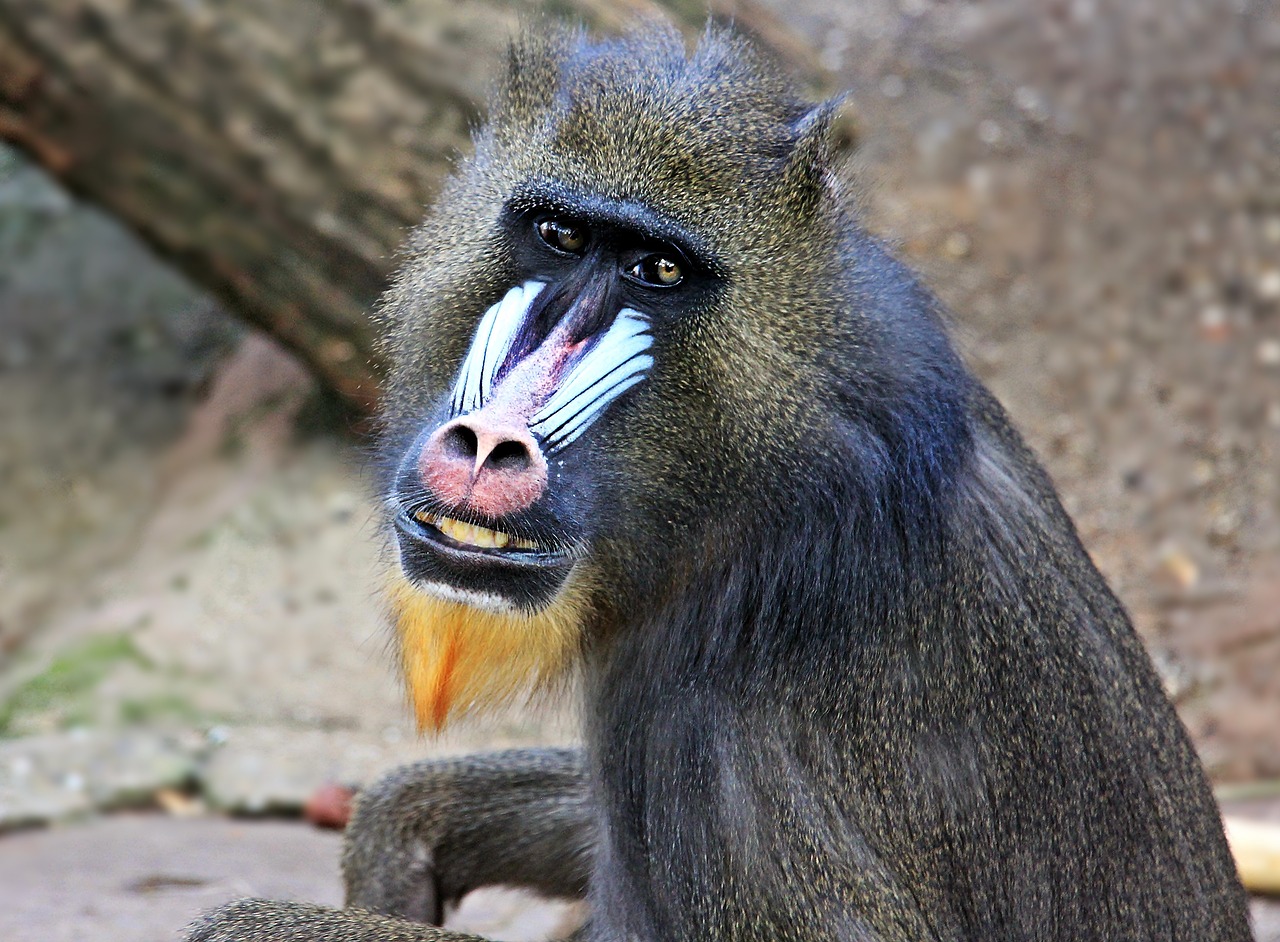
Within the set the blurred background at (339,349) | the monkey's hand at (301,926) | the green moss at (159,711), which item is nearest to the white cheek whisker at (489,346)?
the monkey's hand at (301,926)

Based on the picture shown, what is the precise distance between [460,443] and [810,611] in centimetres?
89

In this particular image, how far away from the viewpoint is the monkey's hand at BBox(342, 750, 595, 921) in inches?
170

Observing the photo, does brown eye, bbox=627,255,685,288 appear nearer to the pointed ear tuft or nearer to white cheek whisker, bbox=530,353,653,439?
white cheek whisker, bbox=530,353,653,439

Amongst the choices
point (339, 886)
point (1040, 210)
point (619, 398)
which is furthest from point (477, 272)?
point (1040, 210)

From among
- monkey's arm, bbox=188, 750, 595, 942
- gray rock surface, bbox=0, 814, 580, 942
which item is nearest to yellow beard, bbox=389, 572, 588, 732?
monkey's arm, bbox=188, 750, 595, 942

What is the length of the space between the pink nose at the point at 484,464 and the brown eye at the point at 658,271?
508 mm

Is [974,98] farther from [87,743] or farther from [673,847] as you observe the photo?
[673,847]

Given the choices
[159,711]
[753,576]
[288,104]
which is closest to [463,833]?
[753,576]

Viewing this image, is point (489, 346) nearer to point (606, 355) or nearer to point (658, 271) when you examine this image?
point (606, 355)

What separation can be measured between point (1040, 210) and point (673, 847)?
221 inches

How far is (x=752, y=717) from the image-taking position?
133 inches

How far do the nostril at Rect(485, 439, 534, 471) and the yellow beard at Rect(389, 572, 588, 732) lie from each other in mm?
330

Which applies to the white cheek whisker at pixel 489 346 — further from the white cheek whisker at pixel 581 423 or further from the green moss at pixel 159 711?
the green moss at pixel 159 711

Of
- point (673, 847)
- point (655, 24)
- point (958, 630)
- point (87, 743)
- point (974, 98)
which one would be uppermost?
point (974, 98)
